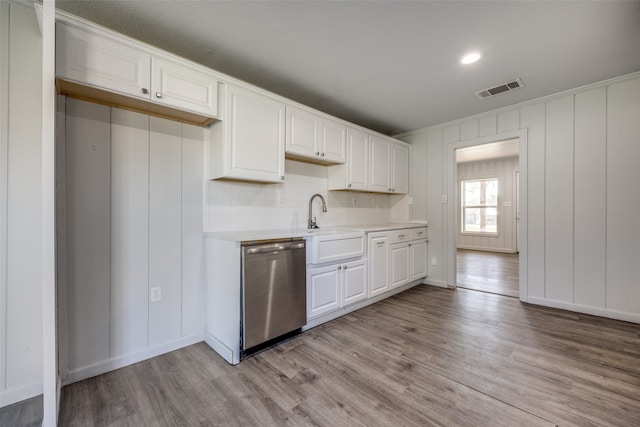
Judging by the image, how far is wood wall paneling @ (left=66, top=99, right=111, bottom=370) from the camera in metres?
1.77

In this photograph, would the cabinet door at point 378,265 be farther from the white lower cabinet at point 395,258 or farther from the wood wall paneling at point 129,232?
the wood wall paneling at point 129,232

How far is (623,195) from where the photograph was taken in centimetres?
266

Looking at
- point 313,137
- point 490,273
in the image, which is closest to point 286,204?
point 313,137

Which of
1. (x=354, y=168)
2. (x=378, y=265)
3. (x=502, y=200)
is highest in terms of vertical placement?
(x=354, y=168)

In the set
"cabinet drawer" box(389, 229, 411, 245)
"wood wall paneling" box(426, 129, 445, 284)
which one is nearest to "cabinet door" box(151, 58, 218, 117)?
"cabinet drawer" box(389, 229, 411, 245)

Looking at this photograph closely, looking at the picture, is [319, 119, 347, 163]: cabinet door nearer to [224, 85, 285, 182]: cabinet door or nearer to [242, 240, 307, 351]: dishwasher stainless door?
[224, 85, 285, 182]: cabinet door

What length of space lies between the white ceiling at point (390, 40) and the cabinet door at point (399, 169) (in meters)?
1.10

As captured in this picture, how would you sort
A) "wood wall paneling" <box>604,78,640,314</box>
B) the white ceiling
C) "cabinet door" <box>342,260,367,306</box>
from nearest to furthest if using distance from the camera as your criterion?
the white ceiling
"wood wall paneling" <box>604,78,640,314</box>
"cabinet door" <box>342,260,367,306</box>

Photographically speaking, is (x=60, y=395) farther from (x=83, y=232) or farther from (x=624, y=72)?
(x=624, y=72)

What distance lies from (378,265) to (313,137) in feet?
5.29

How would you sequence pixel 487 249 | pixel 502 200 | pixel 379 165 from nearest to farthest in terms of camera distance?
1. pixel 379 165
2. pixel 502 200
3. pixel 487 249

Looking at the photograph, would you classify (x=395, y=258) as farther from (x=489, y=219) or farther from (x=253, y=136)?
(x=489, y=219)

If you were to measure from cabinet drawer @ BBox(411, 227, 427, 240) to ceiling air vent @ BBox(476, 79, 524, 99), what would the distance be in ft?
5.79

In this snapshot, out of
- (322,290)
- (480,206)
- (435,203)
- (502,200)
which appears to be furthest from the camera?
(480,206)
